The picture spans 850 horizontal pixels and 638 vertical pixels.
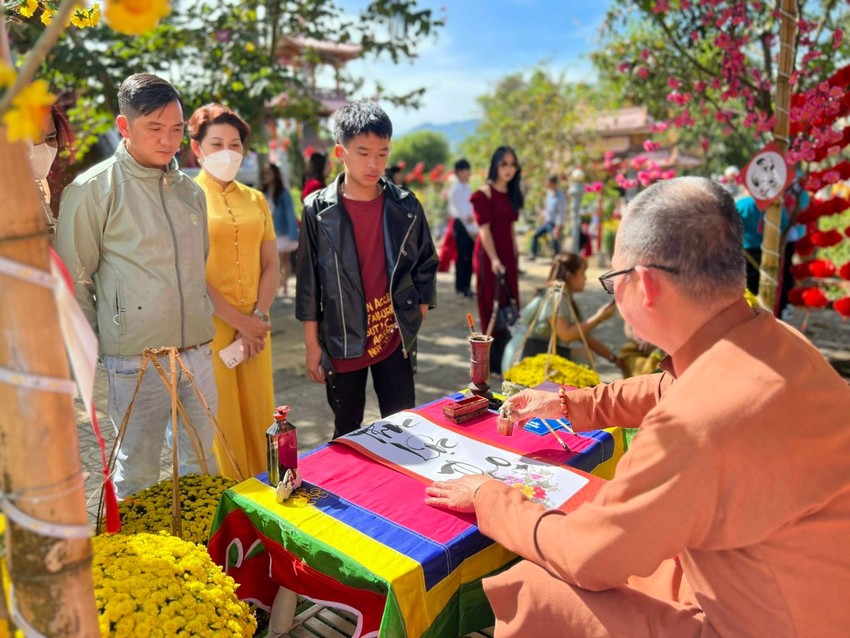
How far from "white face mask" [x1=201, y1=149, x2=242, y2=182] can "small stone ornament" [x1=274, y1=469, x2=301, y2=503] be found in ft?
5.16

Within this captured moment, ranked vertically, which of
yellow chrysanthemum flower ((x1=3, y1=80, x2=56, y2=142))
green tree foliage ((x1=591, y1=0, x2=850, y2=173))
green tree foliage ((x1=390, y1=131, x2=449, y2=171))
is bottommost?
yellow chrysanthemum flower ((x1=3, y1=80, x2=56, y2=142))

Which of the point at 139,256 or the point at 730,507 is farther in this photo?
the point at 139,256

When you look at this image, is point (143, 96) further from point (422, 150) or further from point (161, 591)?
point (422, 150)

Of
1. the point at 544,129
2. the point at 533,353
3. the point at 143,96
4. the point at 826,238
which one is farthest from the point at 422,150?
the point at 143,96

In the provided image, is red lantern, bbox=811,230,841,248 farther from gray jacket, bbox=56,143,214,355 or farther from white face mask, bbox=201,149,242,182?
gray jacket, bbox=56,143,214,355

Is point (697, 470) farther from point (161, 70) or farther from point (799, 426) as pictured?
point (161, 70)

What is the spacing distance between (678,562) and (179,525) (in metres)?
1.63

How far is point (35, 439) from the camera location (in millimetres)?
1086

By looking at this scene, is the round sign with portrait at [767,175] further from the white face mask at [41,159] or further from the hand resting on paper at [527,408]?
the white face mask at [41,159]

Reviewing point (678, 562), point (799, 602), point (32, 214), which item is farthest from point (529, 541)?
point (32, 214)

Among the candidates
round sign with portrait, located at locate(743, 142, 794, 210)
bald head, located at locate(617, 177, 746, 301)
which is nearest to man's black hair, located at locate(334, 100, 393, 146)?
bald head, located at locate(617, 177, 746, 301)

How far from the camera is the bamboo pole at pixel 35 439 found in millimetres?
1048

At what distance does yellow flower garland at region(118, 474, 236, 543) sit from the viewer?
232cm

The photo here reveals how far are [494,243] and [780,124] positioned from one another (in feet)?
7.48
